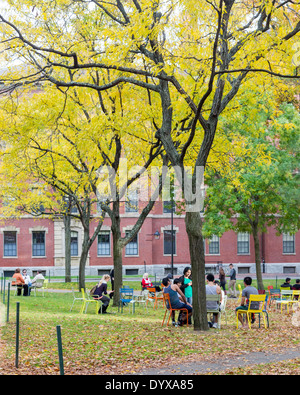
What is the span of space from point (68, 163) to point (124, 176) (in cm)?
364

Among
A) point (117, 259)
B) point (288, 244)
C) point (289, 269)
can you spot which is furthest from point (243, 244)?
point (117, 259)

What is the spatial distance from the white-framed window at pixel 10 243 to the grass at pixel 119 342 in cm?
2869

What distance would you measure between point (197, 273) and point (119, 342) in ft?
9.27

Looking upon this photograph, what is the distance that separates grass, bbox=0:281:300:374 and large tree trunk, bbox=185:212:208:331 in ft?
1.20

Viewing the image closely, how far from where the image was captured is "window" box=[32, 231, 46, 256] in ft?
149

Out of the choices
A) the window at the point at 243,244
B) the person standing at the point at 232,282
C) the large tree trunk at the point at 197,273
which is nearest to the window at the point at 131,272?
the window at the point at 243,244

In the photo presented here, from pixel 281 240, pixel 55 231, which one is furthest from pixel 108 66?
pixel 281 240

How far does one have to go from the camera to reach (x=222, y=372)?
29.1 feet

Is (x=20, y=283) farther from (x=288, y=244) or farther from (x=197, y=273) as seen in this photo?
(x=288, y=244)

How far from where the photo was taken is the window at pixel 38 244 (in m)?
45.4

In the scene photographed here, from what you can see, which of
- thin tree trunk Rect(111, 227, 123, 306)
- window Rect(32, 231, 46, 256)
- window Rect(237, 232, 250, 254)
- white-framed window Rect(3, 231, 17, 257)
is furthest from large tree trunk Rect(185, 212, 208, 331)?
window Rect(237, 232, 250, 254)

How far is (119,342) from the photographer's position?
1207cm

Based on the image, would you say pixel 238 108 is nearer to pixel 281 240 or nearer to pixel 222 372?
pixel 222 372

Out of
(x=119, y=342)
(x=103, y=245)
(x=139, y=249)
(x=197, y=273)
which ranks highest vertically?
(x=103, y=245)
